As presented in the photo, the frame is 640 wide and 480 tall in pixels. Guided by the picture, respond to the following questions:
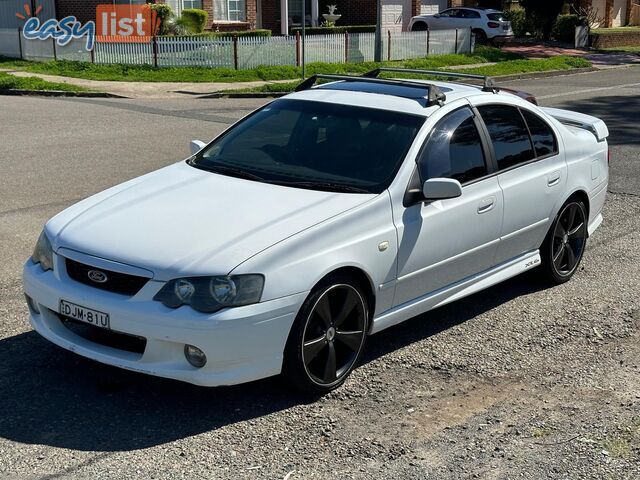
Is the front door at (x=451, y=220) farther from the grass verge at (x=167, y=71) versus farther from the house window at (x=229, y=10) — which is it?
the house window at (x=229, y=10)

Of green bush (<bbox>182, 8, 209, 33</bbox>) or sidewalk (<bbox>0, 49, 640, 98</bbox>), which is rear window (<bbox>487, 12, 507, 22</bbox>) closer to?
green bush (<bbox>182, 8, 209, 33</bbox>)

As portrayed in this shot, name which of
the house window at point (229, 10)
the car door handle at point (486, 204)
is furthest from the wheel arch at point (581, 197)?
the house window at point (229, 10)

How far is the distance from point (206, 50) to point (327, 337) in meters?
20.9

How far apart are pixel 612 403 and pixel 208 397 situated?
7.46ft

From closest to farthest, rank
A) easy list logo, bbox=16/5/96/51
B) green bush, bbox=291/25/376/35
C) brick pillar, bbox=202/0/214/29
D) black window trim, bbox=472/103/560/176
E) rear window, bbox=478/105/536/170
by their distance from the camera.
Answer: black window trim, bbox=472/103/560/176 → rear window, bbox=478/105/536/170 → easy list logo, bbox=16/5/96/51 → brick pillar, bbox=202/0/214/29 → green bush, bbox=291/25/376/35

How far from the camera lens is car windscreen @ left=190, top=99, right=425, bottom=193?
5898mm

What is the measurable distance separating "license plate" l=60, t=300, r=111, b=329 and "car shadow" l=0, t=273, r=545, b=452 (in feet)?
1.55

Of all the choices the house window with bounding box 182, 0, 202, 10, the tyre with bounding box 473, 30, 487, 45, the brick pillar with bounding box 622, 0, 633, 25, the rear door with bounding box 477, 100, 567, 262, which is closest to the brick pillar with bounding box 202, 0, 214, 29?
the house window with bounding box 182, 0, 202, 10

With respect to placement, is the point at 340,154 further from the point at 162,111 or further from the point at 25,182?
the point at 162,111

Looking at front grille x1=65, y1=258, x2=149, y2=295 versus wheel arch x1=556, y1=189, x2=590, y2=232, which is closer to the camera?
front grille x1=65, y1=258, x2=149, y2=295

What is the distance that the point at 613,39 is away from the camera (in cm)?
4069

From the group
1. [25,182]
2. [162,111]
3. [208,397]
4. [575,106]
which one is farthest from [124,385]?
[575,106]

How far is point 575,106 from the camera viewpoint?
760 inches

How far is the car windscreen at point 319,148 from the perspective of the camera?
5898mm
